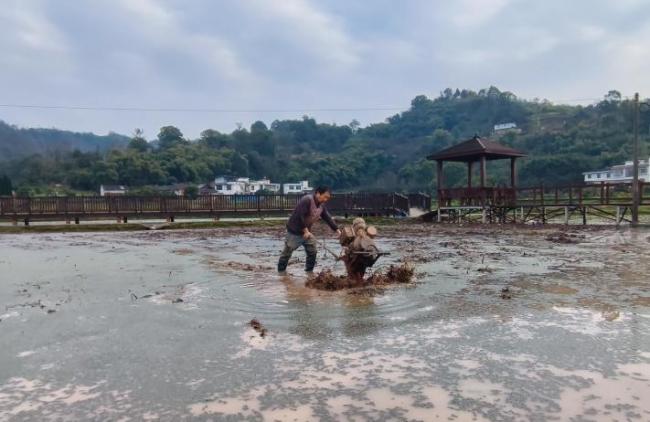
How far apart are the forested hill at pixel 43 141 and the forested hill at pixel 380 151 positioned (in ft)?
66.9

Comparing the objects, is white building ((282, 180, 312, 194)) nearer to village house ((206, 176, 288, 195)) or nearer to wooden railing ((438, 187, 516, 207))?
village house ((206, 176, 288, 195))

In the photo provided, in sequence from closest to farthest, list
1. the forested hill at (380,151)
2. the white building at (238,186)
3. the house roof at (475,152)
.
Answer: the house roof at (475,152) → the forested hill at (380,151) → the white building at (238,186)

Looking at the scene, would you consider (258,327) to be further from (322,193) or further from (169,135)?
(169,135)

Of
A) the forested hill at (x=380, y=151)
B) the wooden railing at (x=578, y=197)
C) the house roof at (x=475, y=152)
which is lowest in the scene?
the wooden railing at (x=578, y=197)

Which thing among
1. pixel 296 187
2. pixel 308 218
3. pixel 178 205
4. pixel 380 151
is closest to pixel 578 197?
pixel 178 205

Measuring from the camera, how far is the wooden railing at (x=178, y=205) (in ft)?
81.3

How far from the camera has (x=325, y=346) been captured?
16.0ft

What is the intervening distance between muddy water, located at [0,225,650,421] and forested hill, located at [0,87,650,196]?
5847 cm

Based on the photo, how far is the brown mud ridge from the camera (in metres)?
7.73

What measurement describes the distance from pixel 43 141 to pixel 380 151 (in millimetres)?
102747

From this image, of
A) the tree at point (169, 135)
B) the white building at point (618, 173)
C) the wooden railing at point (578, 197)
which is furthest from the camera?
the tree at point (169, 135)

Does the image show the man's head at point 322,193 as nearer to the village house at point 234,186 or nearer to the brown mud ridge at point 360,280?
the brown mud ridge at point 360,280

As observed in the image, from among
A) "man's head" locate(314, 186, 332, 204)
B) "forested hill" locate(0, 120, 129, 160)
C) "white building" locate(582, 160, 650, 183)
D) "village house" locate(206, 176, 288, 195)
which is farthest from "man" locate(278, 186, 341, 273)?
"forested hill" locate(0, 120, 129, 160)

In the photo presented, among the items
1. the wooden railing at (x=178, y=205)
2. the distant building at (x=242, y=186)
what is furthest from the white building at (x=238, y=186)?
the wooden railing at (x=178, y=205)
